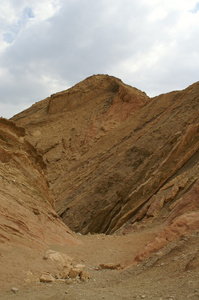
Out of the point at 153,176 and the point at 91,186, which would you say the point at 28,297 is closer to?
the point at 153,176

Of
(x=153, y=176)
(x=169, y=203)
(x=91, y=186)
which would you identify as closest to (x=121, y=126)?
(x=91, y=186)

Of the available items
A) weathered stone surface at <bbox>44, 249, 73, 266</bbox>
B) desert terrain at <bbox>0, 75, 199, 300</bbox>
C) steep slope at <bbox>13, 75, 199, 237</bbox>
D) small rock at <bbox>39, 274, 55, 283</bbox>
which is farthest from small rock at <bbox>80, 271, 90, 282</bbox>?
steep slope at <bbox>13, 75, 199, 237</bbox>

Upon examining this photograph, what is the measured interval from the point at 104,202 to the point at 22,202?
836 cm

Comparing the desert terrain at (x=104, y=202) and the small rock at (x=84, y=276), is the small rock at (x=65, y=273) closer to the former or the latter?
the desert terrain at (x=104, y=202)

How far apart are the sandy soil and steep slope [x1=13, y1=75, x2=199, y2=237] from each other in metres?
2.66

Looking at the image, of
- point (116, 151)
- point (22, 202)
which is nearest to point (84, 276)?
point (22, 202)

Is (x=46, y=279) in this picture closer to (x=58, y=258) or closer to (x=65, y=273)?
(x=65, y=273)

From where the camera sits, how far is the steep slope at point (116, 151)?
13.8 m

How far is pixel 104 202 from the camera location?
1725 cm

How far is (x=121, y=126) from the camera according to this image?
26.8 meters

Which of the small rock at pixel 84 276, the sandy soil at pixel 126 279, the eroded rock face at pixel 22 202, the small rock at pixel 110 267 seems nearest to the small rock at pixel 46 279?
the sandy soil at pixel 126 279

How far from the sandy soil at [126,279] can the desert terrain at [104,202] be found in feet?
0.07

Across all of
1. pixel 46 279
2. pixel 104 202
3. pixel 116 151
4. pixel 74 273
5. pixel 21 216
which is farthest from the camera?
pixel 116 151

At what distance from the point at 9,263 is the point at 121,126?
2092 centimetres
